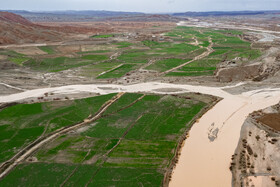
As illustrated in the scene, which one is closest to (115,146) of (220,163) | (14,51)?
(220,163)

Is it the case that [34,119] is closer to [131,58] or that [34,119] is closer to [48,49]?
[131,58]

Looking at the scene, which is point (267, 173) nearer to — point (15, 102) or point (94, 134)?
point (94, 134)

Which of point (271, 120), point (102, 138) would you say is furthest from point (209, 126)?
point (102, 138)

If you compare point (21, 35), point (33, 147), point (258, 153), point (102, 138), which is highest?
point (21, 35)

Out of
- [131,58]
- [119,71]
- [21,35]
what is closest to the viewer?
[119,71]

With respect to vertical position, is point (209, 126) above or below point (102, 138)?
above

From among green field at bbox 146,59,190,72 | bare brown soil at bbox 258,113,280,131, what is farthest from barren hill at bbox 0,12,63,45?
bare brown soil at bbox 258,113,280,131
